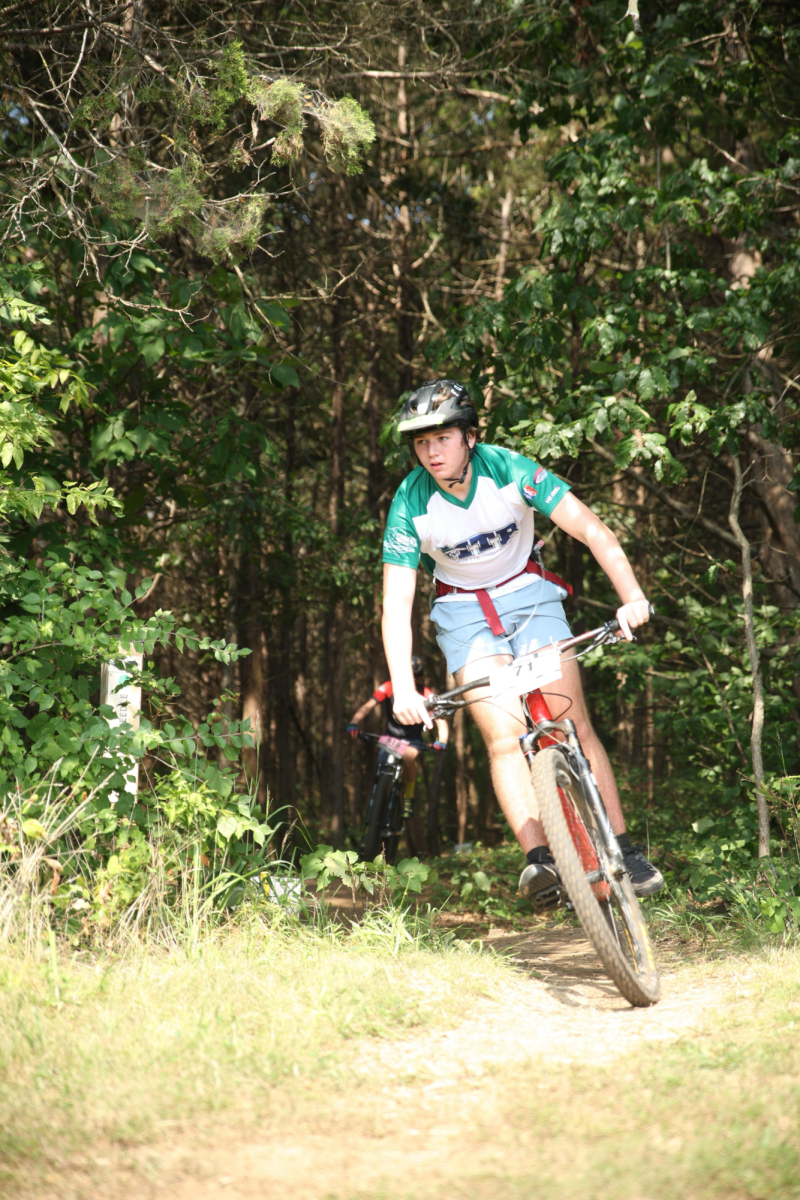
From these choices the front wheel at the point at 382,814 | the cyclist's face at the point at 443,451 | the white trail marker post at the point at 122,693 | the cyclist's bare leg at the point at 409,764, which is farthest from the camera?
the cyclist's bare leg at the point at 409,764

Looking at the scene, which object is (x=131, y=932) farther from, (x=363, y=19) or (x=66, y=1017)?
(x=363, y=19)

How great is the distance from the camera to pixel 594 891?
3.57m

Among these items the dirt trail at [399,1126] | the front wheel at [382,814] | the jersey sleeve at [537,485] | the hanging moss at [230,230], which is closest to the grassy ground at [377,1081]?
the dirt trail at [399,1126]

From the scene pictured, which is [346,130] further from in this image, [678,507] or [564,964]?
[564,964]

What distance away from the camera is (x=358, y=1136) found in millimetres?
2322

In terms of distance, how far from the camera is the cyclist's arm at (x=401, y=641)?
345 centimetres

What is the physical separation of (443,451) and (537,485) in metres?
0.39

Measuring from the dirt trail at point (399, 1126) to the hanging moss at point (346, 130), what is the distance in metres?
4.12

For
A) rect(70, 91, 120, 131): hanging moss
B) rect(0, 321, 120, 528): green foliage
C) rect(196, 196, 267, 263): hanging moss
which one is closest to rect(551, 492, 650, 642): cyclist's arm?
rect(0, 321, 120, 528): green foliage

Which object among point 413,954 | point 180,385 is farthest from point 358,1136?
point 180,385

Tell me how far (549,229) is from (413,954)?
13.4 feet

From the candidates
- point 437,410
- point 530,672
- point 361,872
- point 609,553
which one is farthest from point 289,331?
point 530,672

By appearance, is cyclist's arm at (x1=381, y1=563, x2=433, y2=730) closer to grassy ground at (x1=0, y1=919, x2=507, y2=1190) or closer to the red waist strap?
the red waist strap

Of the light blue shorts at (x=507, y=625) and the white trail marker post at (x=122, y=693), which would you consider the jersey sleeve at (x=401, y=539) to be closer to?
the light blue shorts at (x=507, y=625)
